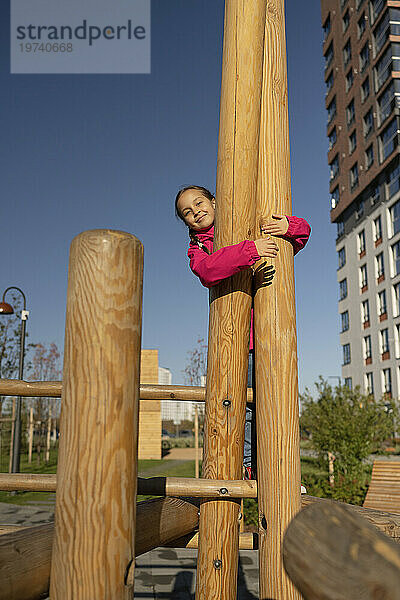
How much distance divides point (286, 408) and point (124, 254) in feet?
4.08

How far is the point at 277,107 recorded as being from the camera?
9.16ft

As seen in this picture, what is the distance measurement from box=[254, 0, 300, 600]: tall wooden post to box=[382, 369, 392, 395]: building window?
35180mm

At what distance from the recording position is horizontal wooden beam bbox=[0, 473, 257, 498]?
6.75ft

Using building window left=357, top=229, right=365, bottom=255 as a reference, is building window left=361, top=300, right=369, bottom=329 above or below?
below

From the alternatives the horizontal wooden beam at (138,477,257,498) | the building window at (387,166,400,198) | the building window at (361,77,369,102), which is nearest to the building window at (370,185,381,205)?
the building window at (387,166,400,198)

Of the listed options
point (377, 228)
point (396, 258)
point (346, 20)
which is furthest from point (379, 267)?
point (346, 20)

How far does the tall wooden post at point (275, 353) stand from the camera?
87.5 inches

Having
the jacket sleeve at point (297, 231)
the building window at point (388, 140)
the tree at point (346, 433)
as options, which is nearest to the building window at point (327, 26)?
the building window at point (388, 140)

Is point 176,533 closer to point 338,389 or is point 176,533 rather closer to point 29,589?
point 29,589

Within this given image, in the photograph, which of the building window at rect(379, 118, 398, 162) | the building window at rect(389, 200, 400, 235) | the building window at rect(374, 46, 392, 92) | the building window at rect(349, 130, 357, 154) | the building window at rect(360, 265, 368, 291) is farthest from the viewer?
the building window at rect(360, 265, 368, 291)

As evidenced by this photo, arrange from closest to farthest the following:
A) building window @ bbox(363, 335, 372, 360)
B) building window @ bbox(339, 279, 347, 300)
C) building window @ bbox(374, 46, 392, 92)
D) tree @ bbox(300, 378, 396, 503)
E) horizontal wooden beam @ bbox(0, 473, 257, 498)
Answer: horizontal wooden beam @ bbox(0, 473, 257, 498)
tree @ bbox(300, 378, 396, 503)
building window @ bbox(374, 46, 392, 92)
building window @ bbox(363, 335, 372, 360)
building window @ bbox(339, 279, 347, 300)

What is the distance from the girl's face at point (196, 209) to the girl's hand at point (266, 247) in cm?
57

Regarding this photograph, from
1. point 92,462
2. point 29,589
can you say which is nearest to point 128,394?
point 92,462

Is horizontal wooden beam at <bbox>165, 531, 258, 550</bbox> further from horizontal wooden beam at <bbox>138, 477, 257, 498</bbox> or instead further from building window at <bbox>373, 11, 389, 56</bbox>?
building window at <bbox>373, 11, 389, 56</bbox>
